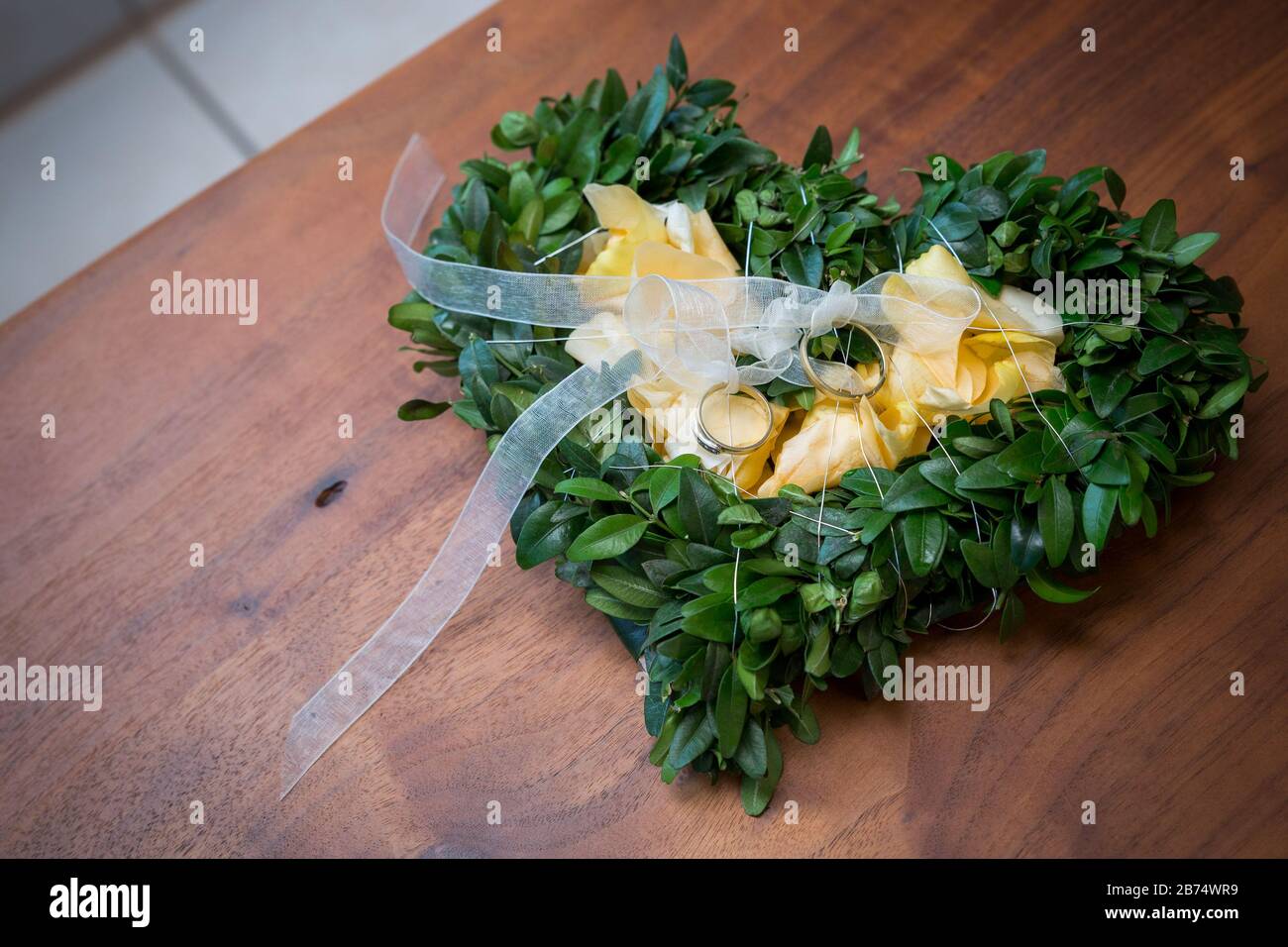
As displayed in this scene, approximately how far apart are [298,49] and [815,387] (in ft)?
4.64

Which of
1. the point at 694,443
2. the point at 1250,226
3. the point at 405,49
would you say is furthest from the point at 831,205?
the point at 405,49

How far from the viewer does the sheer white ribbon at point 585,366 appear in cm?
90

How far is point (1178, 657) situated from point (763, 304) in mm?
435

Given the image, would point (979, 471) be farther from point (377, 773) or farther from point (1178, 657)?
point (377, 773)

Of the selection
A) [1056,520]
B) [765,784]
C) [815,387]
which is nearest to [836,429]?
[815,387]

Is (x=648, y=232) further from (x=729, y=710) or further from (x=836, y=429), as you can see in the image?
(x=729, y=710)

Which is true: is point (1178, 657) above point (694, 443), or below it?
below

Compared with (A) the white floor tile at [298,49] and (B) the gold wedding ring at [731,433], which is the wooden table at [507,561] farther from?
(A) the white floor tile at [298,49]

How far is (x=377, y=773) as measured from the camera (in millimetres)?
936

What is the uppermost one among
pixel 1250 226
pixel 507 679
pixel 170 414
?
pixel 1250 226

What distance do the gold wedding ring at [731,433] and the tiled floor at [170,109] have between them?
4.03 feet

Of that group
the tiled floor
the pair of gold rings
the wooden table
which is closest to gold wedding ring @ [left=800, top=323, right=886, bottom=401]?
the pair of gold rings

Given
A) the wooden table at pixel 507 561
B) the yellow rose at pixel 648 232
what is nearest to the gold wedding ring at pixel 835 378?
the yellow rose at pixel 648 232

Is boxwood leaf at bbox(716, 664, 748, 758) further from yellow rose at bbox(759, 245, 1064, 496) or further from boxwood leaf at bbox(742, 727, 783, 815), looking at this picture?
yellow rose at bbox(759, 245, 1064, 496)
